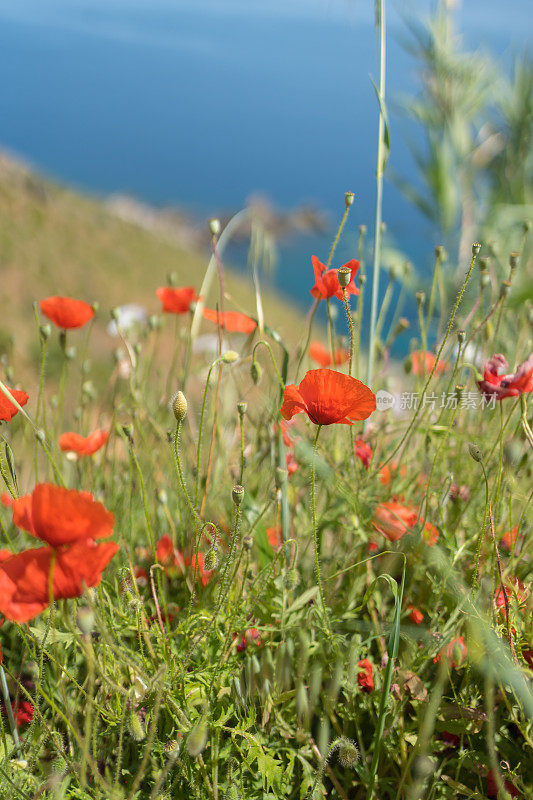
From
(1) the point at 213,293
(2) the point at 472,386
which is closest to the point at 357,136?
(1) the point at 213,293

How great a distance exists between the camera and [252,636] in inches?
35.8

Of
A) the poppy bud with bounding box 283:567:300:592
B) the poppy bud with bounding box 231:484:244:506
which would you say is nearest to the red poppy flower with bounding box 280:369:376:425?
the poppy bud with bounding box 231:484:244:506

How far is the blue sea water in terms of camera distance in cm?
5869

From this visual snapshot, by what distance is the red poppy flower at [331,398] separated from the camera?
729 mm

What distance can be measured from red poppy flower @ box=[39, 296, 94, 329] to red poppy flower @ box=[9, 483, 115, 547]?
1.75 feet

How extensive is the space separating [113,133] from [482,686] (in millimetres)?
92256

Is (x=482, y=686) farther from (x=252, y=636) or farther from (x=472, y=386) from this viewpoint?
(x=472, y=386)

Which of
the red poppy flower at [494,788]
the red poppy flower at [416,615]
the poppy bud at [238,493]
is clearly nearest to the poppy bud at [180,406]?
the poppy bud at [238,493]

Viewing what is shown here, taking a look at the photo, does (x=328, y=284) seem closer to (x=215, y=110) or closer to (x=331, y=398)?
(x=331, y=398)

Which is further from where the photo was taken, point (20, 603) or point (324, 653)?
point (324, 653)

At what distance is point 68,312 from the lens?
110 centimetres

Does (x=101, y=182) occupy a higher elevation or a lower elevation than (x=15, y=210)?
lower

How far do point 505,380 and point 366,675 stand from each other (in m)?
0.44

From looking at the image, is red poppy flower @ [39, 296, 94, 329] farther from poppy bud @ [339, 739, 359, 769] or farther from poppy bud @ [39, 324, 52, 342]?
poppy bud @ [339, 739, 359, 769]
